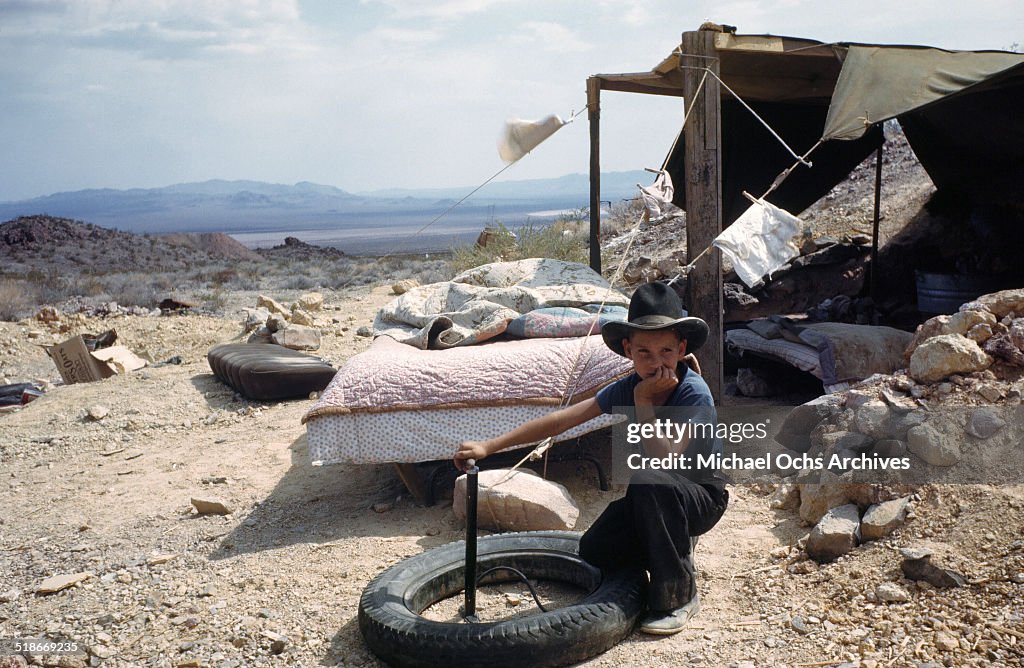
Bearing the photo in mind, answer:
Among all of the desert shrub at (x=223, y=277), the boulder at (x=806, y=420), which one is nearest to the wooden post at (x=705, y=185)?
the boulder at (x=806, y=420)

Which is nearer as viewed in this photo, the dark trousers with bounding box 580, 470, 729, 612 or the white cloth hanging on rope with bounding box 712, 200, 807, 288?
the dark trousers with bounding box 580, 470, 729, 612

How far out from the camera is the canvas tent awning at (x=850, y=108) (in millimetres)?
4934

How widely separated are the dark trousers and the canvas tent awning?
2653 mm

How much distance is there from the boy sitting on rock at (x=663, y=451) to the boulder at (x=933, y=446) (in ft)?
3.63

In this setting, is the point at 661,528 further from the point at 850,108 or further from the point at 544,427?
the point at 850,108

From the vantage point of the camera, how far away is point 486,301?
5.51 metres

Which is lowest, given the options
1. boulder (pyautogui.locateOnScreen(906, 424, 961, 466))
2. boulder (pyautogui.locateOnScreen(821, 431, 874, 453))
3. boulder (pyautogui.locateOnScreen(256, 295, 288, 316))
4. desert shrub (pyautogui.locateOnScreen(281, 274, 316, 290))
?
boulder (pyautogui.locateOnScreen(821, 431, 874, 453))

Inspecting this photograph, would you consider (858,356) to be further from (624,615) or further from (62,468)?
(62,468)

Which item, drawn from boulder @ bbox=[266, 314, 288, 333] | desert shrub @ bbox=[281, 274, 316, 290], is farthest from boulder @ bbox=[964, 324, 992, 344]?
desert shrub @ bbox=[281, 274, 316, 290]

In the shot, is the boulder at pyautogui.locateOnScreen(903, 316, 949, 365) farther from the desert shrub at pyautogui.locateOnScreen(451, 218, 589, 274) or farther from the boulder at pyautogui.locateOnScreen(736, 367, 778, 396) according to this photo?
the desert shrub at pyautogui.locateOnScreen(451, 218, 589, 274)

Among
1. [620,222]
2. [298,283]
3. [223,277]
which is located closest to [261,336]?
[298,283]

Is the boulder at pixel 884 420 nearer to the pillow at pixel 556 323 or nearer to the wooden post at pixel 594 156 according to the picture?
the pillow at pixel 556 323

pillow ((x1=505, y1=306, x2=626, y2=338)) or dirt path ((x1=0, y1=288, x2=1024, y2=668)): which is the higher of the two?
pillow ((x1=505, y1=306, x2=626, y2=338))

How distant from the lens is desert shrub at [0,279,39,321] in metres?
11.5
